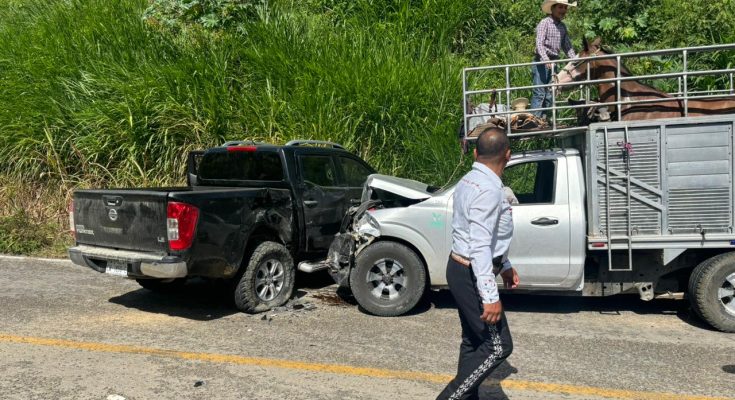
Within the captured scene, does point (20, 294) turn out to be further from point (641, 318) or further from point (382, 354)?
point (641, 318)

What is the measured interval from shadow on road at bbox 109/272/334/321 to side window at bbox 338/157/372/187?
1.39m

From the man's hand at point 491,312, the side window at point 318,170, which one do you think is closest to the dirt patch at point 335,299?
the side window at point 318,170

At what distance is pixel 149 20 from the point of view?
14.8 meters

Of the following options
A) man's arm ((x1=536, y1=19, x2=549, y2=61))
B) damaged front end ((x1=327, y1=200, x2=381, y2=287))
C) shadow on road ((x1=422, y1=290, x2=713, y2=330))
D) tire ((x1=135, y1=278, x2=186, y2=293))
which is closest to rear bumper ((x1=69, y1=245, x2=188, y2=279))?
tire ((x1=135, y1=278, x2=186, y2=293))

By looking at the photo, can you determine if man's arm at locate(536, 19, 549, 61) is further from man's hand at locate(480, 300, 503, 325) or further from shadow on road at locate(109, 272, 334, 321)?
man's hand at locate(480, 300, 503, 325)

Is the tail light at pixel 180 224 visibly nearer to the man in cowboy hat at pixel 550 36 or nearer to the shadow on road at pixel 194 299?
the shadow on road at pixel 194 299

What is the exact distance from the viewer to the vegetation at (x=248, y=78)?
471 inches

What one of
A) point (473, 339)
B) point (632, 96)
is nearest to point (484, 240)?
point (473, 339)

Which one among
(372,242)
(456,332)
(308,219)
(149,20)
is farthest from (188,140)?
(456,332)

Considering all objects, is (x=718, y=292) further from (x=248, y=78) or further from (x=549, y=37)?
(x=248, y=78)

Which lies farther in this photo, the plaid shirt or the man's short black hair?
the plaid shirt

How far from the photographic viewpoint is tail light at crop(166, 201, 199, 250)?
21.2ft

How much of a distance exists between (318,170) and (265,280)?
1601 mm

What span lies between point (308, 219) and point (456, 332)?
7.78 feet
